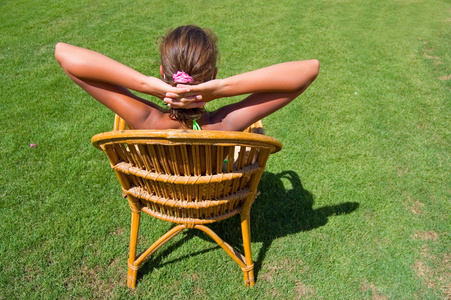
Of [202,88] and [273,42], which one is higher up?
[202,88]

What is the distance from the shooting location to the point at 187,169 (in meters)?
1.75

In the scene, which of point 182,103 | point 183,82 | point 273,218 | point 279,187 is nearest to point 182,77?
point 183,82

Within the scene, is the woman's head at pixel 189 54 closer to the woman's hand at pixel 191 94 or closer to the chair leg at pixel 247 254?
the woman's hand at pixel 191 94

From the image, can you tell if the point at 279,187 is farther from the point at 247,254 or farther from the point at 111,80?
the point at 111,80

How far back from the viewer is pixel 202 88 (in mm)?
1775

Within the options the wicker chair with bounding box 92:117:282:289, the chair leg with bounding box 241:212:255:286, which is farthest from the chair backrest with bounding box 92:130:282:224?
the chair leg with bounding box 241:212:255:286

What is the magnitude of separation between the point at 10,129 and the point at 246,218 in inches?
116

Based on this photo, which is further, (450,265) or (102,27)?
(102,27)

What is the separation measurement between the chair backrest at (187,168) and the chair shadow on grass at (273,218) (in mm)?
716

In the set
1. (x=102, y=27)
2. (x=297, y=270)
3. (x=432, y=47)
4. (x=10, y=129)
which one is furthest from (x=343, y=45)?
(x=10, y=129)

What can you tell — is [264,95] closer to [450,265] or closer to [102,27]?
[450,265]

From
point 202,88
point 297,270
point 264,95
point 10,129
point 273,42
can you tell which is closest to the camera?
point 202,88

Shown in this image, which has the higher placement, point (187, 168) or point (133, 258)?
point (187, 168)

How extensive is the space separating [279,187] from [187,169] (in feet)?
5.85
